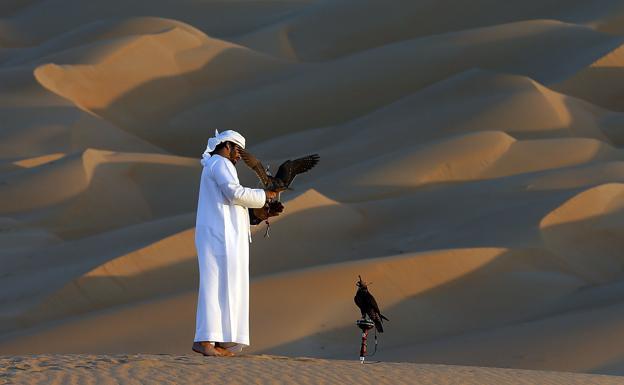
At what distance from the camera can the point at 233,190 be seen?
870 centimetres

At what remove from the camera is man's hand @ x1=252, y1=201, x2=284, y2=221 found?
8.75 meters

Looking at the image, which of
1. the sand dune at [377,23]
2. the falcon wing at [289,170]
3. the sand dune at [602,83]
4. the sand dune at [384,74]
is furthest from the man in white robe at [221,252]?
the sand dune at [377,23]

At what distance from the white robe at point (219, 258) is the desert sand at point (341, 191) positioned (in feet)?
0.88

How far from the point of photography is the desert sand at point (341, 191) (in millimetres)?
13773

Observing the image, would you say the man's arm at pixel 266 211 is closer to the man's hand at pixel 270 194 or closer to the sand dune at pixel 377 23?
the man's hand at pixel 270 194

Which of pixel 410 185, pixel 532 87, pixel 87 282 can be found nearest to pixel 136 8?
pixel 532 87

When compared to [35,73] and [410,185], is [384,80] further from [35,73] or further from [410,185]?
[410,185]

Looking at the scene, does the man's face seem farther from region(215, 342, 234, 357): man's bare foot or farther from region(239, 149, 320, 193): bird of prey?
region(215, 342, 234, 357): man's bare foot

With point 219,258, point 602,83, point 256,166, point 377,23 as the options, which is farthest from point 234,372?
point 377,23

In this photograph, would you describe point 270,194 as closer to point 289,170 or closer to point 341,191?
point 289,170

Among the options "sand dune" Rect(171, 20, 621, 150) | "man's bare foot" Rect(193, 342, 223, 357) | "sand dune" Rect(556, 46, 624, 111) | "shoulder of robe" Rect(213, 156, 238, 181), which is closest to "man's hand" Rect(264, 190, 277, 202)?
"shoulder of robe" Rect(213, 156, 238, 181)

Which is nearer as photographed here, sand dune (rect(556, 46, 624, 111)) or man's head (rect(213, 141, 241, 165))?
man's head (rect(213, 141, 241, 165))

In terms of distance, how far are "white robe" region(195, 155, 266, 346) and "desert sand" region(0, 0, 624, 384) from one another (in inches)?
10.5

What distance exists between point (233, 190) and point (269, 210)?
10.5 inches
